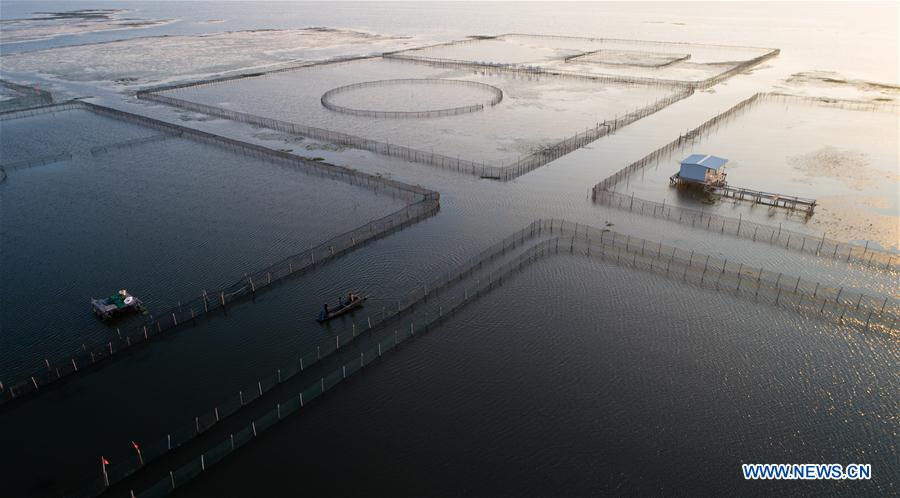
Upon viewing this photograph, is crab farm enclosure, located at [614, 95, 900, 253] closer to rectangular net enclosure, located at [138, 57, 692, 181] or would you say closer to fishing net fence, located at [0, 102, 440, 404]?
rectangular net enclosure, located at [138, 57, 692, 181]

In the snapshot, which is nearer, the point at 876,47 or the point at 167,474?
the point at 167,474

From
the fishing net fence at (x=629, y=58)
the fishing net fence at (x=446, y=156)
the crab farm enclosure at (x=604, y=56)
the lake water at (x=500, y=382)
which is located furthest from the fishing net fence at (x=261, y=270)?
the fishing net fence at (x=629, y=58)

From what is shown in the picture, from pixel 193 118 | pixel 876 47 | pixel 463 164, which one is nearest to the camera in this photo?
pixel 463 164

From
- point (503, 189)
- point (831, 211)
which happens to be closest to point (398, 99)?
point (503, 189)

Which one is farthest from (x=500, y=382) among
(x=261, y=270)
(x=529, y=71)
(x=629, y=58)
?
(x=629, y=58)

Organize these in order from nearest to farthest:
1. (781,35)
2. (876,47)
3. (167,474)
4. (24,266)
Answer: (167,474), (24,266), (876,47), (781,35)

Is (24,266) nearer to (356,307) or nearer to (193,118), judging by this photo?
(356,307)

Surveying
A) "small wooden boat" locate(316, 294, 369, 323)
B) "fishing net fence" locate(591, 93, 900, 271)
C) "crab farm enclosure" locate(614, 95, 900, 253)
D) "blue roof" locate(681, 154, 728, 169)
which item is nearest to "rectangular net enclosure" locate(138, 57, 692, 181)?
"fishing net fence" locate(591, 93, 900, 271)
